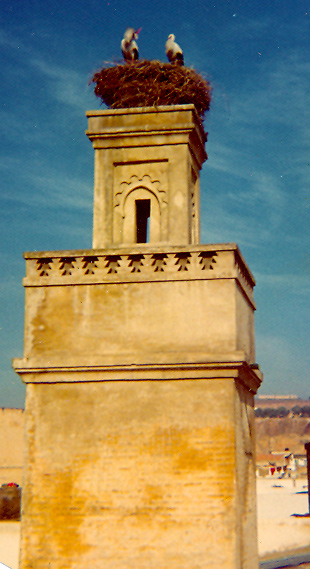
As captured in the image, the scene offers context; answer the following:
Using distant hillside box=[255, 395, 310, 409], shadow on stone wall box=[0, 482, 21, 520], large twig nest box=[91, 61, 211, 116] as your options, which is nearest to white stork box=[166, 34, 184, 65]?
large twig nest box=[91, 61, 211, 116]

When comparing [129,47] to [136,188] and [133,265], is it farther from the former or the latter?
[133,265]

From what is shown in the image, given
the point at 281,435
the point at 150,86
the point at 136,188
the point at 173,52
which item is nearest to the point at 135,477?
the point at 136,188

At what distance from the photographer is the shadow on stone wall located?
2459 centimetres

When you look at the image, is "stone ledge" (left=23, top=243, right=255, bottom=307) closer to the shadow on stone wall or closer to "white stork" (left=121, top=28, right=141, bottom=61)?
"white stork" (left=121, top=28, right=141, bottom=61)

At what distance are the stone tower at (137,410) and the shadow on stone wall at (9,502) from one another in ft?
55.3

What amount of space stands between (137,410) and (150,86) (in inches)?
198

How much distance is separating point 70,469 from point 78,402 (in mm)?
791

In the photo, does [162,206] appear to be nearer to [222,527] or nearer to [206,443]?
[206,443]

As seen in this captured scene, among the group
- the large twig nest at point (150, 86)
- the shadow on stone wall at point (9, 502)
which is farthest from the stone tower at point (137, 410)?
the shadow on stone wall at point (9, 502)

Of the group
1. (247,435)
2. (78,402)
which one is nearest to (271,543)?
(247,435)

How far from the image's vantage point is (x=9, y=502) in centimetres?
2461

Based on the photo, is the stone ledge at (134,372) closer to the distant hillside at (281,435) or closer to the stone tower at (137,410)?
the stone tower at (137,410)

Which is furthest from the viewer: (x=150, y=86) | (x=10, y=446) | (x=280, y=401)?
(x=280, y=401)

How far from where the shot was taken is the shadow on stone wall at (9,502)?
24594 mm
